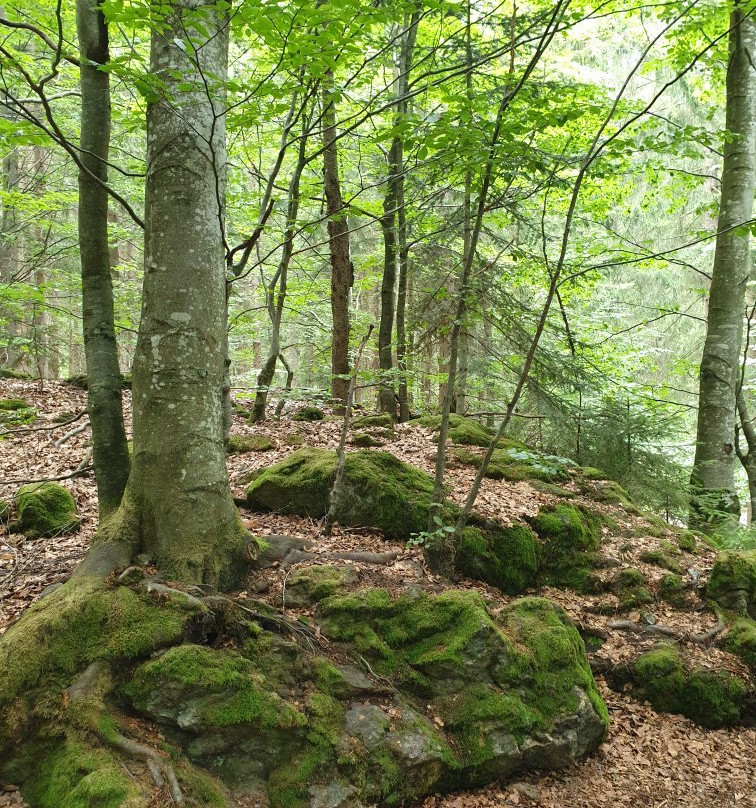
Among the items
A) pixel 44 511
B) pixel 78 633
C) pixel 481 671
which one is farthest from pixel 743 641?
pixel 44 511

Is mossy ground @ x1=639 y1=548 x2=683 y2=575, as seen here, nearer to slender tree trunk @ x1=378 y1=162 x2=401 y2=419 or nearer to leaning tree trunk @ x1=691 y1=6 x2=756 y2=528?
leaning tree trunk @ x1=691 y1=6 x2=756 y2=528

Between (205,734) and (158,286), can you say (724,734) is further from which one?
(158,286)

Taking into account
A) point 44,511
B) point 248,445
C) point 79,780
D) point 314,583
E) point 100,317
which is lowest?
point 79,780

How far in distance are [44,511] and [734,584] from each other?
667cm

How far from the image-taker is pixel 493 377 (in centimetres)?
1005

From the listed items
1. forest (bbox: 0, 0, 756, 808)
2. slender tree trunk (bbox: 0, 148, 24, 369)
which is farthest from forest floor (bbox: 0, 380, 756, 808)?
slender tree trunk (bbox: 0, 148, 24, 369)

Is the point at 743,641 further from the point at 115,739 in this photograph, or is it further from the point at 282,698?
the point at 115,739

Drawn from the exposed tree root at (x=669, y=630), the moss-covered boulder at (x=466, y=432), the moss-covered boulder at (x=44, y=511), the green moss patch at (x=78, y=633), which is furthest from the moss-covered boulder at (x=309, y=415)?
the green moss patch at (x=78, y=633)

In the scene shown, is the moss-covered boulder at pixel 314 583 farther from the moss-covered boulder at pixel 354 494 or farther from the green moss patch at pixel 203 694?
the moss-covered boulder at pixel 354 494

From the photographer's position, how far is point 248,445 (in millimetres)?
7254

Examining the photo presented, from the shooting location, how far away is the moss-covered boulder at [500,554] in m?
5.12

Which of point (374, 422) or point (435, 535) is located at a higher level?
point (374, 422)

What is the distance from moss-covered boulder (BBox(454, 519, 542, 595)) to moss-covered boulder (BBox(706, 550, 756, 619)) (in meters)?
1.67

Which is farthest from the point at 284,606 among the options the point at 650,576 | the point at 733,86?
the point at 733,86
